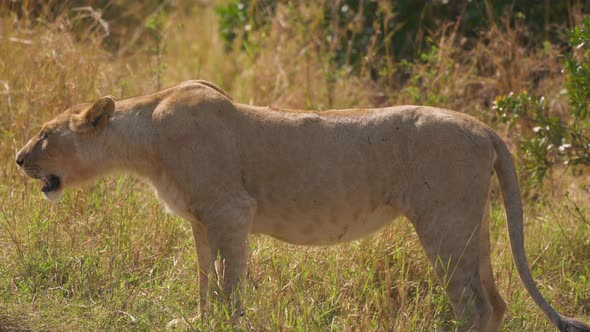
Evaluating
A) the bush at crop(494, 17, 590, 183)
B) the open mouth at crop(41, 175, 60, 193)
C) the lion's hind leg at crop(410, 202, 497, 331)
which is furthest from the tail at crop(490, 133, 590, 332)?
the open mouth at crop(41, 175, 60, 193)

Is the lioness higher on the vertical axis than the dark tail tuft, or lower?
higher

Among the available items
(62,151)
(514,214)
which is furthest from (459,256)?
(62,151)

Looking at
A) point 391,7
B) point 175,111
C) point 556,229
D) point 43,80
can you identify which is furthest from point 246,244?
point 391,7

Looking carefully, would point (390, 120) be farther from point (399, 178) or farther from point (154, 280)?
point (154, 280)

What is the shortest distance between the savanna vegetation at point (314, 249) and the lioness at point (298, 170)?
0.27m

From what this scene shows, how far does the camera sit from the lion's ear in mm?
4656

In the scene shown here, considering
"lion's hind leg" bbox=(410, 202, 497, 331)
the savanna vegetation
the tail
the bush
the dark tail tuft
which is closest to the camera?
the dark tail tuft

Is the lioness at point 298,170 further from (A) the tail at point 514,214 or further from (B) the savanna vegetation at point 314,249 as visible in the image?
(B) the savanna vegetation at point 314,249

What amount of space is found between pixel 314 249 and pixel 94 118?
154cm

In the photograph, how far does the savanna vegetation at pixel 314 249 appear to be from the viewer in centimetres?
464

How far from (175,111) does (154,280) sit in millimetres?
1051

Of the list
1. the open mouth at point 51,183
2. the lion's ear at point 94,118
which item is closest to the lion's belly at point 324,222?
the lion's ear at point 94,118

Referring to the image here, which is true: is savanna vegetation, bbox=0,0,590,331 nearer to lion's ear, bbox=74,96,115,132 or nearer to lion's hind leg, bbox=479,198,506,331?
lion's hind leg, bbox=479,198,506,331

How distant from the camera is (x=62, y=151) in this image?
4.70 m
